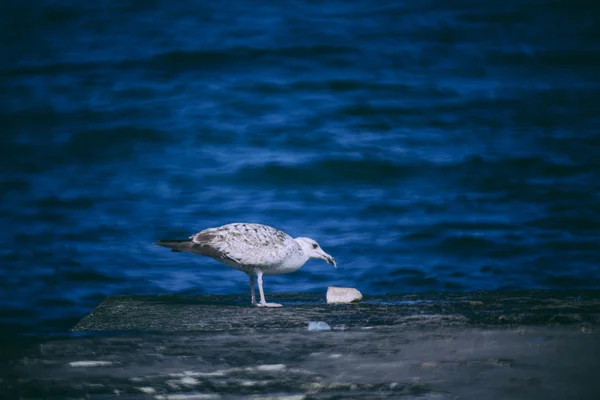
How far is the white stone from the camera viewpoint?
615 centimetres

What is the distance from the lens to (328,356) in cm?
359

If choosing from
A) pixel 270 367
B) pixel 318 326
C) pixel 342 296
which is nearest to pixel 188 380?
pixel 270 367

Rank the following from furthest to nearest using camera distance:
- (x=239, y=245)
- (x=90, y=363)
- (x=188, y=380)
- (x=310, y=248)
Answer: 1. (x=310, y=248)
2. (x=239, y=245)
3. (x=90, y=363)
4. (x=188, y=380)

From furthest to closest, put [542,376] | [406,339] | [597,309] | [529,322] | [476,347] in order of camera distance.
→ [597,309]
[529,322]
[406,339]
[476,347]
[542,376]

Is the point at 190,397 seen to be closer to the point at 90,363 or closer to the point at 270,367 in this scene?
the point at 270,367

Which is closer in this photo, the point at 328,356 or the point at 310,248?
the point at 328,356

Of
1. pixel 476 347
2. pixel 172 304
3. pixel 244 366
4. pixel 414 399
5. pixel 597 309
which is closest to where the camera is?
pixel 414 399

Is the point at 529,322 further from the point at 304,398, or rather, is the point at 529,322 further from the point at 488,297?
the point at 304,398

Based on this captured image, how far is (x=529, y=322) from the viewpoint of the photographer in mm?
4551

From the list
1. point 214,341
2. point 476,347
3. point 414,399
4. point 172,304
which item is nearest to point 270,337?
point 214,341

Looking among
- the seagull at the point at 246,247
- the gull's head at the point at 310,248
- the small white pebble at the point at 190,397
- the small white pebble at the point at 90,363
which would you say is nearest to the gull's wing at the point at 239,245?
the seagull at the point at 246,247

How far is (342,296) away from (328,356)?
8.53 ft

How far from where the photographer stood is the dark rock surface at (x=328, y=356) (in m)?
3.00

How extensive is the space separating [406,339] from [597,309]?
1.77m
